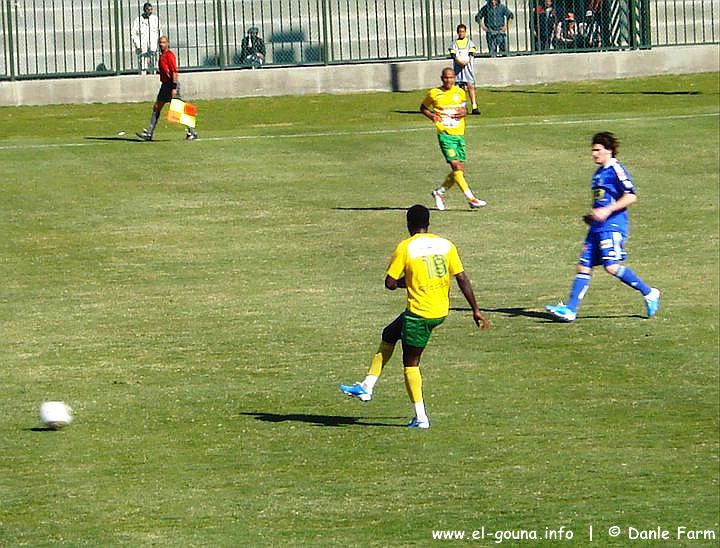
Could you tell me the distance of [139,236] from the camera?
23438mm

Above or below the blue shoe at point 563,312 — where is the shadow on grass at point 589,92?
above

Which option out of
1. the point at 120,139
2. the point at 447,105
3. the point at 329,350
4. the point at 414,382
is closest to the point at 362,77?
the point at 120,139

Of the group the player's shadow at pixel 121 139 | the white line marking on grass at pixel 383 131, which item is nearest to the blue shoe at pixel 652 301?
the white line marking on grass at pixel 383 131

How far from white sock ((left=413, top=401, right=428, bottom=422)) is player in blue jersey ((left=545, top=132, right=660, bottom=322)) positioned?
3.86 meters

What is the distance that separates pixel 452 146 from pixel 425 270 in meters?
10.7

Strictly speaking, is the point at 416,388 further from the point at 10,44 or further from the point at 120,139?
the point at 10,44

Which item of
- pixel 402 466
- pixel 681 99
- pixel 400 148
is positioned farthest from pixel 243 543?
pixel 681 99

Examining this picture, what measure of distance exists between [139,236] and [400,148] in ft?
28.1

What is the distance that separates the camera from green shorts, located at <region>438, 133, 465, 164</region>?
23516 mm

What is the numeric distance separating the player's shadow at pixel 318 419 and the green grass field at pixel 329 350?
4cm

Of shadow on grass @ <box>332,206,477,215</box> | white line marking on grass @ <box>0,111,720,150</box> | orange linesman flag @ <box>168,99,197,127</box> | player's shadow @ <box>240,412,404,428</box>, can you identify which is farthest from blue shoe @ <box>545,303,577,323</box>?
white line marking on grass @ <box>0,111,720,150</box>

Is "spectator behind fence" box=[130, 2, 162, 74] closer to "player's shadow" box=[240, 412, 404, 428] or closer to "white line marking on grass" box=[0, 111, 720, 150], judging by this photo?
"white line marking on grass" box=[0, 111, 720, 150]

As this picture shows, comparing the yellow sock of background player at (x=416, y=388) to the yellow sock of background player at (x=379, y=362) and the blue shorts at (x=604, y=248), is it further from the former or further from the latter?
the blue shorts at (x=604, y=248)

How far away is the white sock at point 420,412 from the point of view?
1370 cm
